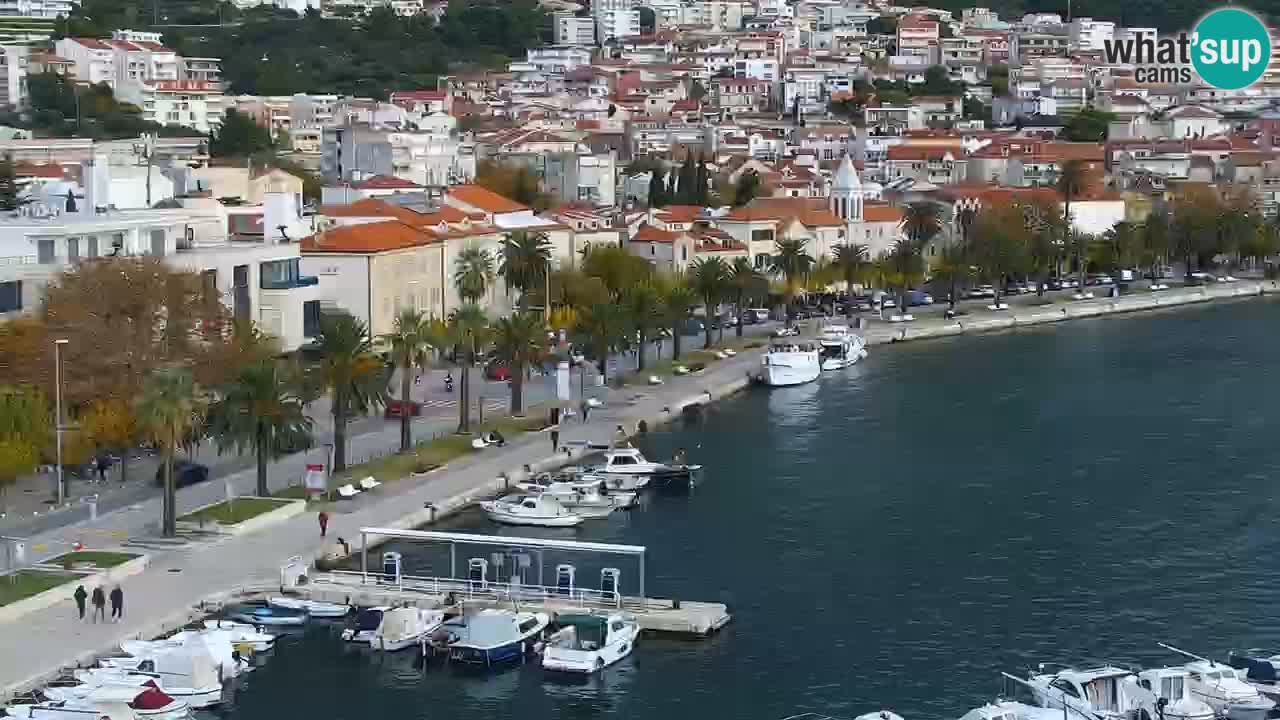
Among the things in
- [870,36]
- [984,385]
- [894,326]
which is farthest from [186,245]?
[870,36]

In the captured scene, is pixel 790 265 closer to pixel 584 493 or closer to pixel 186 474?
pixel 584 493

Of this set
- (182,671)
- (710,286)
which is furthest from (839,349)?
(182,671)

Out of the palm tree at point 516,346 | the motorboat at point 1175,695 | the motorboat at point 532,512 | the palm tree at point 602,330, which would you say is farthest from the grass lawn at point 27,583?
the palm tree at point 602,330

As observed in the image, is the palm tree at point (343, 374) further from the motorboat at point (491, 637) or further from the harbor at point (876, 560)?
the motorboat at point (491, 637)

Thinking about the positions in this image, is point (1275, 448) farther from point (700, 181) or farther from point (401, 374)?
point (700, 181)

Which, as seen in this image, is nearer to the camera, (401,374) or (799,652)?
(799,652)
